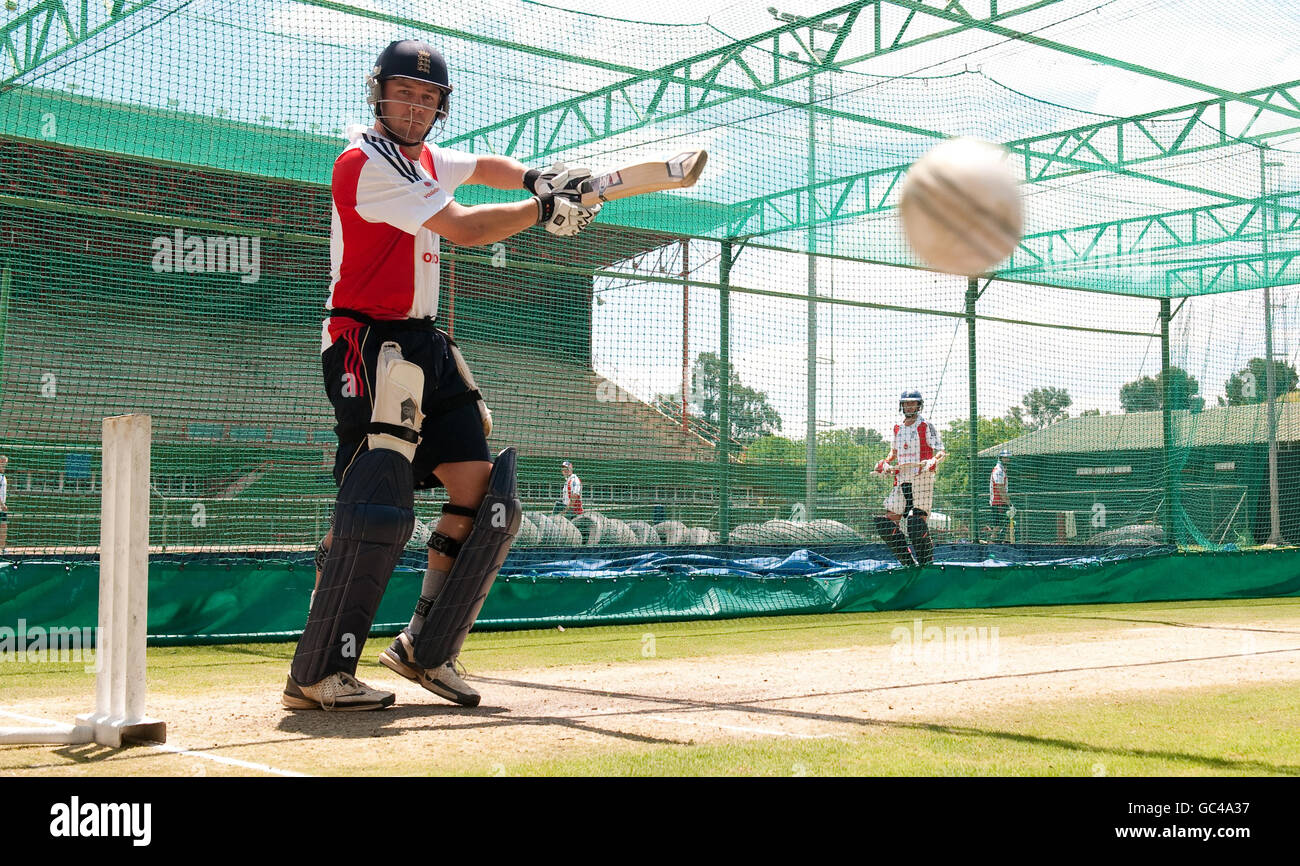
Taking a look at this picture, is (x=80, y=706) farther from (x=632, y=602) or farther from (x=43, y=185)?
(x=43, y=185)

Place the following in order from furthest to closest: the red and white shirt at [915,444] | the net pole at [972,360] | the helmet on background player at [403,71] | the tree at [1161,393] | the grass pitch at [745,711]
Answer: the tree at [1161,393] → the net pole at [972,360] → the red and white shirt at [915,444] → the helmet on background player at [403,71] → the grass pitch at [745,711]

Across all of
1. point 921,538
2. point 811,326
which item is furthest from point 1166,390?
point 811,326

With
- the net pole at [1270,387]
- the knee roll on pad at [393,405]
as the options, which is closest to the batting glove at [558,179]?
the knee roll on pad at [393,405]

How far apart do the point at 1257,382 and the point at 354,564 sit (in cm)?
1495

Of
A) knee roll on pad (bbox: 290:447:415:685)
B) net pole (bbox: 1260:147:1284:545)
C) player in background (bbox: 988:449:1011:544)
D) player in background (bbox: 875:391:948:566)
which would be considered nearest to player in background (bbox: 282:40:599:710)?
knee roll on pad (bbox: 290:447:415:685)

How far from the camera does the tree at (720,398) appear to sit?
1270 cm

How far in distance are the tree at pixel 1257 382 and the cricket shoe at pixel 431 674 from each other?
14.3m

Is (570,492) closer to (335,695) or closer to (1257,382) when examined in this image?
(335,695)

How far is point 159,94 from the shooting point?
369 inches

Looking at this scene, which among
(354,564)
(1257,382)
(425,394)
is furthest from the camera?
(1257,382)

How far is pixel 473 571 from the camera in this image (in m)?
4.59

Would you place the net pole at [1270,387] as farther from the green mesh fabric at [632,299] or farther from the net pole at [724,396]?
the net pole at [724,396]

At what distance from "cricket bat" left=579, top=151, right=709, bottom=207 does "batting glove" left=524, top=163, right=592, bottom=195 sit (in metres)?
0.04
